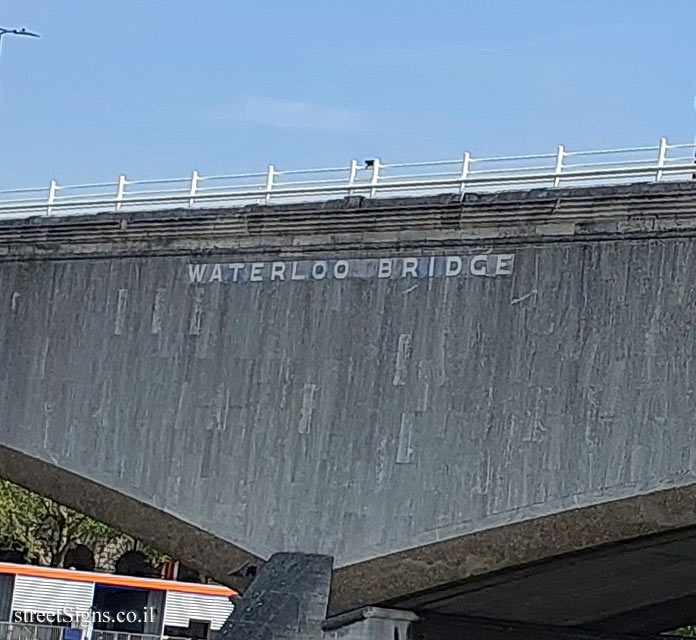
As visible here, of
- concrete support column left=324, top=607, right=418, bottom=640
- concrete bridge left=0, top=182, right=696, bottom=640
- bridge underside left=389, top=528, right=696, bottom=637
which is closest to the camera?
concrete bridge left=0, top=182, right=696, bottom=640

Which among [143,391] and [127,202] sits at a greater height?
[127,202]

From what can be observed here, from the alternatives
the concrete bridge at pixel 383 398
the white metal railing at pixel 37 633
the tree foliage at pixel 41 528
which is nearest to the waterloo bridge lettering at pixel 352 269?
the concrete bridge at pixel 383 398

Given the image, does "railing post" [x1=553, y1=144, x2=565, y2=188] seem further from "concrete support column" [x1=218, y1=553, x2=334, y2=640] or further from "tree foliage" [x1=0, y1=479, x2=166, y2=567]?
"tree foliage" [x1=0, y1=479, x2=166, y2=567]

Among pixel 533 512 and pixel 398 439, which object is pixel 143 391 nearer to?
pixel 398 439

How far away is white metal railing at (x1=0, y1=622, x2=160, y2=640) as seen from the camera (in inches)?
1736

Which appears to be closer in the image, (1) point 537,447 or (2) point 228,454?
(1) point 537,447

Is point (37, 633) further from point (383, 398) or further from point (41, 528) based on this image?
point (383, 398)

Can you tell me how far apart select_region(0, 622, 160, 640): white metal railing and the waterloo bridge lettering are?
2235 centimetres

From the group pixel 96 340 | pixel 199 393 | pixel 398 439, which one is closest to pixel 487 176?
pixel 398 439

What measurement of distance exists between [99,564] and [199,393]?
1572 inches

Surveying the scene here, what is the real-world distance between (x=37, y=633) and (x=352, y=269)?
997 inches

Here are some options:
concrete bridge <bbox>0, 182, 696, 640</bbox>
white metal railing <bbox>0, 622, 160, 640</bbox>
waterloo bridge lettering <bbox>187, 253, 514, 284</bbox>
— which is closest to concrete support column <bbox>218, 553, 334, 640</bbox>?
concrete bridge <bbox>0, 182, 696, 640</bbox>

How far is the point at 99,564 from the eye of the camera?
62.0 m

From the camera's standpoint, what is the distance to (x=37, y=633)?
44281 millimetres
